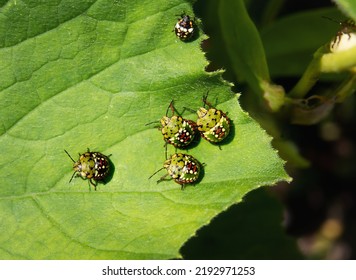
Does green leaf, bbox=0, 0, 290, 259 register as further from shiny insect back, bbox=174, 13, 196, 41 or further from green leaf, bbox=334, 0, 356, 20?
green leaf, bbox=334, 0, 356, 20

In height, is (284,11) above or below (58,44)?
below

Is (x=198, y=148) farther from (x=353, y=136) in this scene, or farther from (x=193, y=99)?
(x=353, y=136)

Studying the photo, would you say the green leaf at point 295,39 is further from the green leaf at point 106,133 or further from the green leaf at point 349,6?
the green leaf at point 349,6

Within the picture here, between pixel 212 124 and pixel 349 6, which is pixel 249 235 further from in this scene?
pixel 349 6

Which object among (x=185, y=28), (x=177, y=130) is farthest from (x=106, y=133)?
(x=185, y=28)
